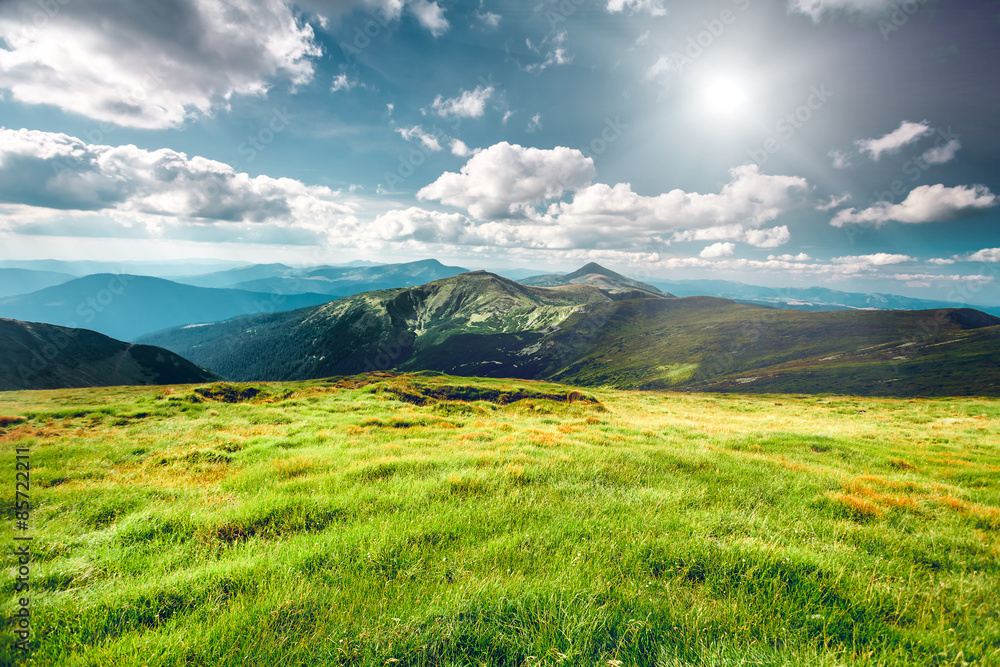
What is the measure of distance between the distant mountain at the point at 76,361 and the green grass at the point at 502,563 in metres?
214

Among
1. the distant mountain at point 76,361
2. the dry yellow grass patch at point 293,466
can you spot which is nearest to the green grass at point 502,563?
the dry yellow grass patch at point 293,466

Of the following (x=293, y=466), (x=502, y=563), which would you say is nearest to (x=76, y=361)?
(x=293, y=466)

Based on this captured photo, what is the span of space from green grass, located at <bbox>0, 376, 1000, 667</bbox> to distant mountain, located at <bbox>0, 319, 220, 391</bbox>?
214174mm

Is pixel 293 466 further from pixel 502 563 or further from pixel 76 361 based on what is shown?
pixel 76 361

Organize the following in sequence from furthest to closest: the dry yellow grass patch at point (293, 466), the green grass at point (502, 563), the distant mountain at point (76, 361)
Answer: the distant mountain at point (76, 361)
the dry yellow grass patch at point (293, 466)
the green grass at point (502, 563)

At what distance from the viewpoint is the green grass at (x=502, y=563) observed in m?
3.44

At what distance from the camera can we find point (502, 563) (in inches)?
181

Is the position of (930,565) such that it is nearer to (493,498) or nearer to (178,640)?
(493,498)

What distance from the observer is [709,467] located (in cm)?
909

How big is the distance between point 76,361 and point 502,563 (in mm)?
254962

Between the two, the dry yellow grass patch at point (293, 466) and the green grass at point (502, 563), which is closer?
the green grass at point (502, 563)

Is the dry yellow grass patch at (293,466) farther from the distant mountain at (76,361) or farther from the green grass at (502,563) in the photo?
the distant mountain at (76,361)

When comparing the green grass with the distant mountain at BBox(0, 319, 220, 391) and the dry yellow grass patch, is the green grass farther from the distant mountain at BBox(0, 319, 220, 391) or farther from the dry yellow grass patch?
the distant mountain at BBox(0, 319, 220, 391)

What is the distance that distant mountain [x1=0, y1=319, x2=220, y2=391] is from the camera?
146750mm
